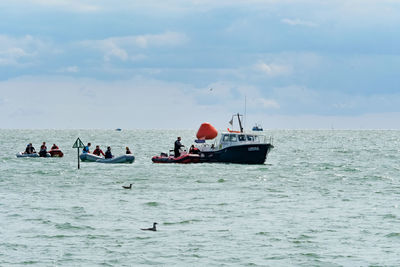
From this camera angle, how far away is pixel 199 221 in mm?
25953

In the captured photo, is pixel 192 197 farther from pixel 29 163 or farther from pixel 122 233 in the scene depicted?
pixel 29 163

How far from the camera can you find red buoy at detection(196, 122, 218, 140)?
61.0 meters

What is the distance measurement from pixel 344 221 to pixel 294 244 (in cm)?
520

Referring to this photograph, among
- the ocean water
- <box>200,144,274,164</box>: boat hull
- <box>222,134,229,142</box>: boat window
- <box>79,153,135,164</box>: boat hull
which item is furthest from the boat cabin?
the ocean water

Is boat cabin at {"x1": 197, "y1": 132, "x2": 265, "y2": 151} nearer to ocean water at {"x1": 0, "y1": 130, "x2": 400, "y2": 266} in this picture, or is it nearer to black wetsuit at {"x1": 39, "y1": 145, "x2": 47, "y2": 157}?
ocean water at {"x1": 0, "y1": 130, "x2": 400, "y2": 266}

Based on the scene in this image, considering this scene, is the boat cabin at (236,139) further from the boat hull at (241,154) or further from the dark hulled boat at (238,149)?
the boat hull at (241,154)

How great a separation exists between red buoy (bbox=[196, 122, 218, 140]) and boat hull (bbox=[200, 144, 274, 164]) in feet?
18.6

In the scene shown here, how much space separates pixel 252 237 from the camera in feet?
74.9

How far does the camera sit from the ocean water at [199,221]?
2002cm

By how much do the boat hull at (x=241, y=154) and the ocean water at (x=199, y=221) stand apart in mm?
8400

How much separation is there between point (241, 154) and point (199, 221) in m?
28.5

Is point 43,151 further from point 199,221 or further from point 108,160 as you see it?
point 199,221

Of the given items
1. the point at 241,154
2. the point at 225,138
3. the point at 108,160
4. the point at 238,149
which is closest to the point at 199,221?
the point at 238,149

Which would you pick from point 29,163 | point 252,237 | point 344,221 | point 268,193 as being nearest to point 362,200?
point 268,193
